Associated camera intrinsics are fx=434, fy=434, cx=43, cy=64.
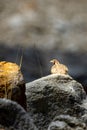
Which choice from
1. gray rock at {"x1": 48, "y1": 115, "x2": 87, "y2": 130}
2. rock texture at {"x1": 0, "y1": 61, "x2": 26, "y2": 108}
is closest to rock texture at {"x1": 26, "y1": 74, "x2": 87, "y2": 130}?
rock texture at {"x1": 0, "y1": 61, "x2": 26, "y2": 108}

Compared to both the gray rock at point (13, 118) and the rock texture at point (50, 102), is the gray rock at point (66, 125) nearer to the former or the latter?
the gray rock at point (13, 118)

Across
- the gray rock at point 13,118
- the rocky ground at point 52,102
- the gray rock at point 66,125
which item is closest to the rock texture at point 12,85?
the rocky ground at point 52,102

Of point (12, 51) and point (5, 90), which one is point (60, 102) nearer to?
point (5, 90)

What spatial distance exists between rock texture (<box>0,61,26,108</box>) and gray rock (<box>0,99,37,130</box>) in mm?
579

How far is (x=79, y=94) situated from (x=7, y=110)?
5.51ft

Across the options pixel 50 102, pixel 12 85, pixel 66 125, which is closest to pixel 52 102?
pixel 50 102

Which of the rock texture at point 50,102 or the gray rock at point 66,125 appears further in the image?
the rock texture at point 50,102

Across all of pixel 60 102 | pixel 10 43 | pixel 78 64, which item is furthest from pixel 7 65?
pixel 78 64

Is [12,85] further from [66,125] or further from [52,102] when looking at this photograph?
[66,125]

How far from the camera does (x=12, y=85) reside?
167 inches

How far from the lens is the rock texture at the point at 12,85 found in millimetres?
4242

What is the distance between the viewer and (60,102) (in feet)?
15.7

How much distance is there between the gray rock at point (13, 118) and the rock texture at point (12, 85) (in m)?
0.58

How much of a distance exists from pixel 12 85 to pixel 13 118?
2.34 feet
